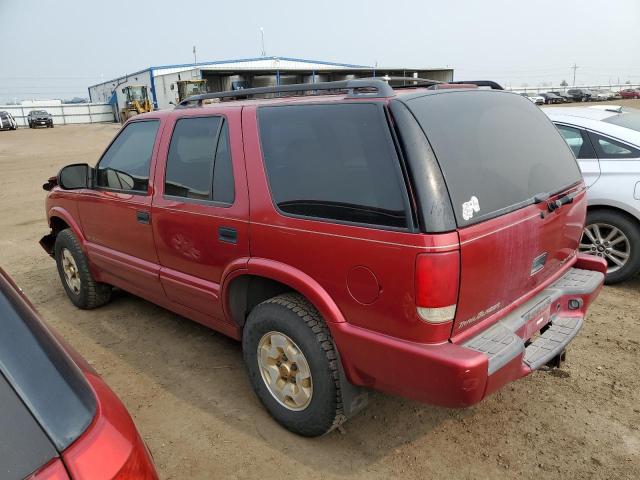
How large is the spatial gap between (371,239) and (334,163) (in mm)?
475

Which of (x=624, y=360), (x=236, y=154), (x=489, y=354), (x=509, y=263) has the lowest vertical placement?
(x=624, y=360)

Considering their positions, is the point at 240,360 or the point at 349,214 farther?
the point at 240,360

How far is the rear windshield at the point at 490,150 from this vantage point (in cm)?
222

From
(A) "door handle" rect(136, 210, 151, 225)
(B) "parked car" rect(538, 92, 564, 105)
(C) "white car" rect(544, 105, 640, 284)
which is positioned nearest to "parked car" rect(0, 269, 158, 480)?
(A) "door handle" rect(136, 210, 151, 225)

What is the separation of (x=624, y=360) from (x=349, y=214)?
8.37 feet

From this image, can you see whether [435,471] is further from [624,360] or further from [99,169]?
[99,169]

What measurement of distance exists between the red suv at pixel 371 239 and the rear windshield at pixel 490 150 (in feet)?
0.04

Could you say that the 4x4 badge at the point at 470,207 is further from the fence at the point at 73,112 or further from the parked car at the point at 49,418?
the fence at the point at 73,112

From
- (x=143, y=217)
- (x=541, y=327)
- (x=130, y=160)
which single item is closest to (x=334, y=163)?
(x=541, y=327)

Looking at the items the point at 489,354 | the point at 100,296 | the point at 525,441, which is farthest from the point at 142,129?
the point at 525,441

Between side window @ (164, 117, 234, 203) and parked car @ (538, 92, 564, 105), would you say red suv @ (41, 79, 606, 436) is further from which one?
parked car @ (538, 92, 564, 105)

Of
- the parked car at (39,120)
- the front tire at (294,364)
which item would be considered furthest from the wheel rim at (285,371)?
the parked car at (39,120)

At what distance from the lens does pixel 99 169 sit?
13.7 feet

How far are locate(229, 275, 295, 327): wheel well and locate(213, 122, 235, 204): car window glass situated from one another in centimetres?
50
